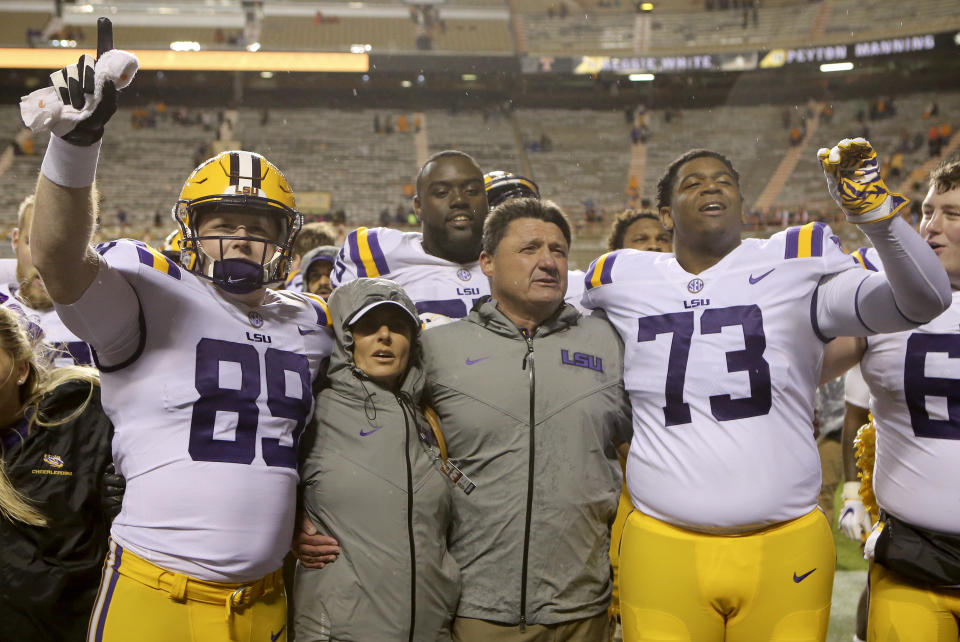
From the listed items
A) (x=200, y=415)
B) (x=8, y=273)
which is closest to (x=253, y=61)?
(x=8, y=273)

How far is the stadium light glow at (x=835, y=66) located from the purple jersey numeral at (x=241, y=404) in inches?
829

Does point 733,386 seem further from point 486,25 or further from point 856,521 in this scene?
point 486,25

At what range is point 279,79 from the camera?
2152 centimetres

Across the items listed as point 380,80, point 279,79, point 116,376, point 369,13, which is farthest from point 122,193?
point 116,376

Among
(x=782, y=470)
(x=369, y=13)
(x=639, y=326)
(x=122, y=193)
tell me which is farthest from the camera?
(x=369, y=13)

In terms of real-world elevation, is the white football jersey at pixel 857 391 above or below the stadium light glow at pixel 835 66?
below

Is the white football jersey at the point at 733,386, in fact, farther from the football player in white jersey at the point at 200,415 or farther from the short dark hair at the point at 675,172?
the football player in white jersey at the point at 200,415

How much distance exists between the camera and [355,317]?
2283 mm

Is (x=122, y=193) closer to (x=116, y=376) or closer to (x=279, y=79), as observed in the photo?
(x=279, y=79)

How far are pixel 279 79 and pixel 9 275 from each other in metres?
19.0

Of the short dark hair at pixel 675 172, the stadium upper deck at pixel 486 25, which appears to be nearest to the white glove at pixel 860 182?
the short dark hair at pixel 675 172

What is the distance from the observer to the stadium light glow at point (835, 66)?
65.2ft

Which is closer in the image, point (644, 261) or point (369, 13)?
point (644, 261)

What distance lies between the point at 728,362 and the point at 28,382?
2030mm
